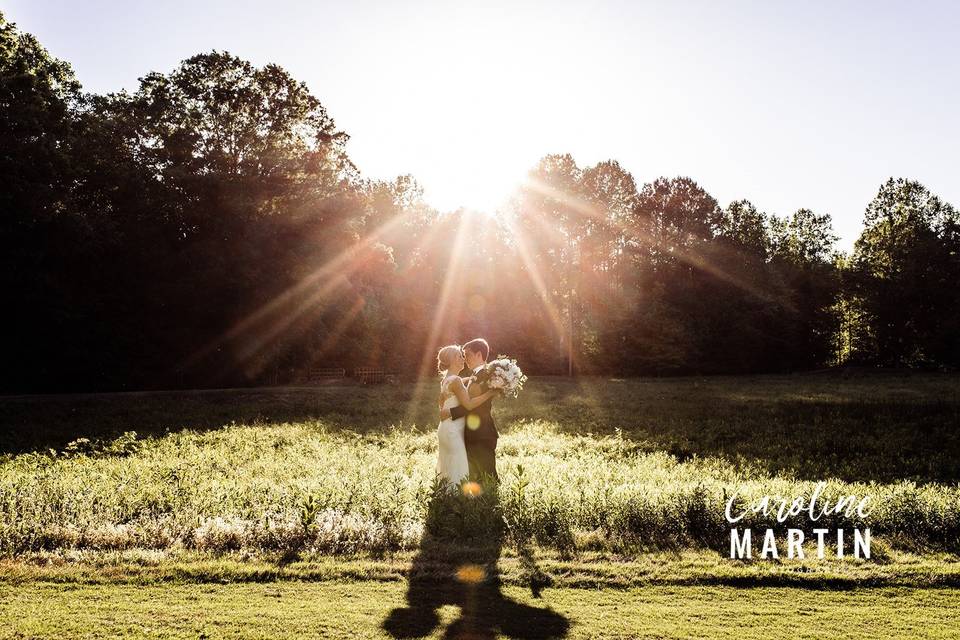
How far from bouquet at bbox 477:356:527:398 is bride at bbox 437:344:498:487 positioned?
22 centimetres

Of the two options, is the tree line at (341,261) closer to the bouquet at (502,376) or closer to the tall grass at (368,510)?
the tall grass at (368,510)

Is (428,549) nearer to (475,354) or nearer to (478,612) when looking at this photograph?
(478,612)

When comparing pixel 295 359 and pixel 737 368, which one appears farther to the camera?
pixel 737 368

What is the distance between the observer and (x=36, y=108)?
28.2m

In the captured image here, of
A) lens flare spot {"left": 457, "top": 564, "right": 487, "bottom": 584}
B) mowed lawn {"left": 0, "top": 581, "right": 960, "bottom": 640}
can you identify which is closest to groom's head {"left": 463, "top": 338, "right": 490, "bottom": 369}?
lens flare spot {"left": 457, "top": 564, "right": 487, "bottom": 584}

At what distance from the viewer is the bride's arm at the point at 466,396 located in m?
10.1

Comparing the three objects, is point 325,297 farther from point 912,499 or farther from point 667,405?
point 912,499

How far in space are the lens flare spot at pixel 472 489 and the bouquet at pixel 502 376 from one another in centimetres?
136

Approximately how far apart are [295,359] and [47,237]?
1477 centimetres

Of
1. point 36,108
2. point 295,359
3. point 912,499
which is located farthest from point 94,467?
point 295,359

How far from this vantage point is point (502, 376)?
32.9 ft

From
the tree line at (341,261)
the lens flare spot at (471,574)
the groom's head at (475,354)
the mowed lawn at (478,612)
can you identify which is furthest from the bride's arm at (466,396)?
the tree line at (341,261)

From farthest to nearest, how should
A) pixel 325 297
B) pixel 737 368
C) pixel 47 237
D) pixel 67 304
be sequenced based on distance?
pixel 737 368, pixel 325 297, pixel 67 304, pixel 47 237

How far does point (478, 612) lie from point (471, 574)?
3.66ft
